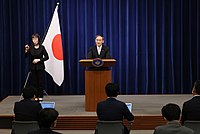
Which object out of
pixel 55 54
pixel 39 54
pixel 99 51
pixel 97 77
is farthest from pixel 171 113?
pixel 55 54

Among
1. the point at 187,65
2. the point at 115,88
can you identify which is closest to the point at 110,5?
the point at 187,65

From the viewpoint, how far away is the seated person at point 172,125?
3.49m

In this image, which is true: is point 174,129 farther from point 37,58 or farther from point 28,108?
point 37,58

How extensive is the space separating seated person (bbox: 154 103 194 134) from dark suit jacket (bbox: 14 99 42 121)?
153 centimetres

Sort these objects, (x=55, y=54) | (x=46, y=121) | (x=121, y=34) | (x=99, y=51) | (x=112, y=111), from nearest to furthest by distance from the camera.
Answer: (x=46, y=121) < (x=112, y=111) < (x=99, y=51) < (x=55, y=54) < (x=121, y=34)

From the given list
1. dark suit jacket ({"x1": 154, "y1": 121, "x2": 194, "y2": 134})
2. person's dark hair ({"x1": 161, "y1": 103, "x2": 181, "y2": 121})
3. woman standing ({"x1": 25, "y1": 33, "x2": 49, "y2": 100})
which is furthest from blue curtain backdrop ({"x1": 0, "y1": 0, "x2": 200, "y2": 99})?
dark suit jacket ({"x1": 154, "y1": 121, "x2": 194, "y2": 134})

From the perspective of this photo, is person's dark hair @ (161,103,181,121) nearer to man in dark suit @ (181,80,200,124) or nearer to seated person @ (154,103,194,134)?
seated person @ (154,103,194,134)

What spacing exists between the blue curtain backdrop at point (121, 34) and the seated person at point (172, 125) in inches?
245

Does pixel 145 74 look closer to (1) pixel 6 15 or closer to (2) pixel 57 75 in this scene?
(2) pixel 57 75

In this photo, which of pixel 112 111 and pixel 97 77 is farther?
pixel 97 77

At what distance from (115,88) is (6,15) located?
576 cm

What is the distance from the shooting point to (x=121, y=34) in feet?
32.3

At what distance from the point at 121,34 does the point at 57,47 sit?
1.62 meters

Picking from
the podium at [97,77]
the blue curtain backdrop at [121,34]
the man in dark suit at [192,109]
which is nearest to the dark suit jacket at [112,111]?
the man in dark suit at [192,109]
